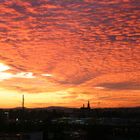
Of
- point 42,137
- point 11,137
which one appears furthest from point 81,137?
point 11,137

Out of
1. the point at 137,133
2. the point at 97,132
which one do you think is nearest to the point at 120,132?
the point at 137,133

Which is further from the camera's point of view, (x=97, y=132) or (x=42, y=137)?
(x=97, y=132)

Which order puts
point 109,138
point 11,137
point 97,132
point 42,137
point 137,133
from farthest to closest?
point 137,133 < point 97,132 < point 109,138 < point 42,137 < point 11,137

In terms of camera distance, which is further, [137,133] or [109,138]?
[137,133]

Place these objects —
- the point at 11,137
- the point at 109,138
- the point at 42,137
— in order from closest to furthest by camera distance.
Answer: the point at 11,137 < the point at 42,137 < the point at 109,138

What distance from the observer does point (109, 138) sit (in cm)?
7256

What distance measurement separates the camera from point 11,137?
60.2 m

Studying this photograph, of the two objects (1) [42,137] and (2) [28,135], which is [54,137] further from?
(2) [28,135]

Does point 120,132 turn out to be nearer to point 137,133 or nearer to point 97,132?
point 137,133

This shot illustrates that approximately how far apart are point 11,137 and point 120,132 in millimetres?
39628

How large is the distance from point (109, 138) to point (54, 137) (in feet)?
34.4

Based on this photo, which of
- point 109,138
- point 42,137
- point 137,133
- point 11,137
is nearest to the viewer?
point 11,137

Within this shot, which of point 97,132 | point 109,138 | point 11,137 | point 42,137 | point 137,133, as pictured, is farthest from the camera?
point 137,133

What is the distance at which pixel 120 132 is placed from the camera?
306 feet
